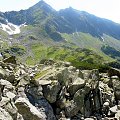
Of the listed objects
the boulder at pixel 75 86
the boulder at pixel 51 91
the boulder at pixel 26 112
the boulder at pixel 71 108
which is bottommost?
the boulder at pixel 71 108

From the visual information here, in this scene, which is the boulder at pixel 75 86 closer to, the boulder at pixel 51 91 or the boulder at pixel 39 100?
the boulder at pixel 51 91

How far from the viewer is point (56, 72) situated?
43.9 metres

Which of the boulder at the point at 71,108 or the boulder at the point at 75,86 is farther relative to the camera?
the boulder at the point at 75,86

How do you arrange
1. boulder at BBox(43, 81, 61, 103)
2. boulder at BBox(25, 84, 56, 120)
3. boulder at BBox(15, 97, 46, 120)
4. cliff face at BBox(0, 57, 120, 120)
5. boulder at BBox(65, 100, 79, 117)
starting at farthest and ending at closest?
boulder at BBox(65, 100, 79, 117), boulder at BBox(43, 81, 61, 103), cliff face at BBox(0, 57, 120, 120), boulder at BBox(25, 84, 56, 120), boulder at BBox(15, 97, 46, 120)

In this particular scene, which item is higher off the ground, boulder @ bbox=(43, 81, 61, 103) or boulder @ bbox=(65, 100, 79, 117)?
boulder @ bbox=(43, 81, 61, 103)

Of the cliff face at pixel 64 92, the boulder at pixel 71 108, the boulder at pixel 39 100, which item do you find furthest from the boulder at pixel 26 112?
the boulder at pixel 71 108

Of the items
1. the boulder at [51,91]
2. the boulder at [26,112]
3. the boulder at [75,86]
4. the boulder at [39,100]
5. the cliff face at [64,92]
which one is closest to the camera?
the boulder at [26,112]

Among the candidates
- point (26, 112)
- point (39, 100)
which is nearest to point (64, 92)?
point (39, 100)

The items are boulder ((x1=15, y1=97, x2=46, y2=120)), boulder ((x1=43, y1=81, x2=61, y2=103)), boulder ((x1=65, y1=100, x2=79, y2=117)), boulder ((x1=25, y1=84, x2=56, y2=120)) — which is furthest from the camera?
boulder ((x1=65, y1=100, x2=79, y2=117))

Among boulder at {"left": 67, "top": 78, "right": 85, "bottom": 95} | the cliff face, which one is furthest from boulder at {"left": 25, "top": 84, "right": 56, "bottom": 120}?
boulder at {"left": 67, "top": 78, "right": 85, "bottom": 95}

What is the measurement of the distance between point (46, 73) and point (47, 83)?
12.9 feet

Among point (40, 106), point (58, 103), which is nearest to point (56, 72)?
point (58, 103)

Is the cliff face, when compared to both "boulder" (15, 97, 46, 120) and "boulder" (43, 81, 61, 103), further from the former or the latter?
"boulder" (15, 97, 46, 120)

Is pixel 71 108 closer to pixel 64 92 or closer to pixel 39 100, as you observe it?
pixel 64 92
